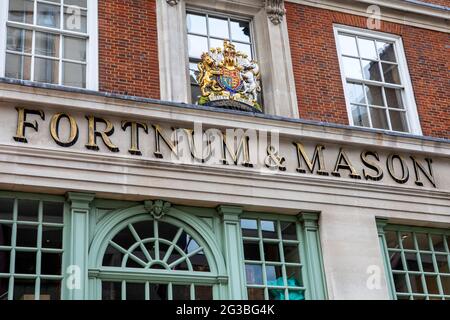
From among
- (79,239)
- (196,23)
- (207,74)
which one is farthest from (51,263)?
(196,23)

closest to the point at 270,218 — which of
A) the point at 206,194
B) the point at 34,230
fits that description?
the point at 206,194

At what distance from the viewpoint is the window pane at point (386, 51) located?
48.2ft

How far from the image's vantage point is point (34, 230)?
34.3ft

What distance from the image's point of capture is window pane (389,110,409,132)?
14.1 metres

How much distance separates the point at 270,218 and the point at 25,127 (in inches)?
162

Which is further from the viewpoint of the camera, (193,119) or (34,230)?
(193,119)

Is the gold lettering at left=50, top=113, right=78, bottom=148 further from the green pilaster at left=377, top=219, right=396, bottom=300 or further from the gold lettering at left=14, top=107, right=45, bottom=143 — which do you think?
the green pilaster at left=377, top=219, right=396, bottom=300

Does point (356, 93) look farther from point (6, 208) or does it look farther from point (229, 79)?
point (6, 208)

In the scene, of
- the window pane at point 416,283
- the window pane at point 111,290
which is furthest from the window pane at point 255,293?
the window pane at point 416,283

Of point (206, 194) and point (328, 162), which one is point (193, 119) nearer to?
point (206, 194)

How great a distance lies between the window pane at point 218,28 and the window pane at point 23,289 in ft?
18.9

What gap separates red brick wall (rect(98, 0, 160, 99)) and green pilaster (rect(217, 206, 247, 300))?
7.52 ft

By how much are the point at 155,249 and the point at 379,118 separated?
215 inches

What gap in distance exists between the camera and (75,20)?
12305mm
